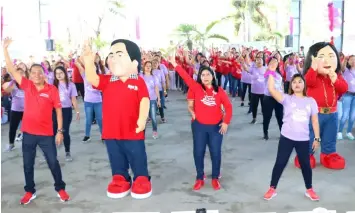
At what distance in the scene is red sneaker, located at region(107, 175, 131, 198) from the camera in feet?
13.9

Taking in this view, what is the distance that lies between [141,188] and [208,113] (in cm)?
104

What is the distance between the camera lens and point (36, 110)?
3.96 meters

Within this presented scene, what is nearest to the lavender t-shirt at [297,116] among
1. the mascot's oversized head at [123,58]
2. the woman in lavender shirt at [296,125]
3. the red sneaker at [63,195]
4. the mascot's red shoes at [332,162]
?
the woman in lavender shirt at [296,125]

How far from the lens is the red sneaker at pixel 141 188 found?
13.8ft

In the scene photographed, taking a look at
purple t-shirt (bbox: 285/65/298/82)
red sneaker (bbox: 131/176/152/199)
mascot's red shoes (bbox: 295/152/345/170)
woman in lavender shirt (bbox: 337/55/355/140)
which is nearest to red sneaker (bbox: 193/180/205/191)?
red sneaker (bbox: 131/176/152/199)

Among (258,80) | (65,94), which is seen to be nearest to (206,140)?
(65,94)

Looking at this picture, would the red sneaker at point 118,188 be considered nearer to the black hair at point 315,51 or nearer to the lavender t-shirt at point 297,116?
the lavender t-shirt at point 297,116

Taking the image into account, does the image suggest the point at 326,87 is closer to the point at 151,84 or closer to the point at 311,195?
the point at 311,195

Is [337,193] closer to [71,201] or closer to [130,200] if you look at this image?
[130,200]

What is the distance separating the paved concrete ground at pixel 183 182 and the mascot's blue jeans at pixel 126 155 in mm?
301

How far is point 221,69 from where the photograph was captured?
1245 cm

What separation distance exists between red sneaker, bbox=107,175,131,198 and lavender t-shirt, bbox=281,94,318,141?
5.61 feet

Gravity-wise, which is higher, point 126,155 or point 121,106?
point 121,106

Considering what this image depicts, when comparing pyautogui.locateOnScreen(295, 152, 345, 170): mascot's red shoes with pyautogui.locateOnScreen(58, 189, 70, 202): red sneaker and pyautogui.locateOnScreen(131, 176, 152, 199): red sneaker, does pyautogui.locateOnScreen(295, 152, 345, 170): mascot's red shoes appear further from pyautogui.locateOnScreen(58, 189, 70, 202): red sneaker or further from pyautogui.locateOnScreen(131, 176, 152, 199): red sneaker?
pyautogui.locateOnScreen(58, 189, 70, 202): red sneaker
